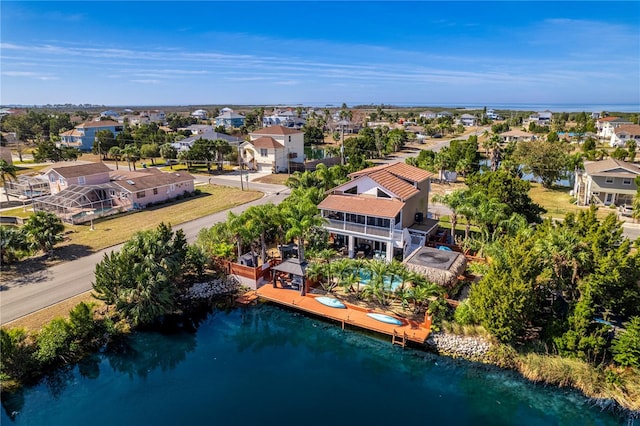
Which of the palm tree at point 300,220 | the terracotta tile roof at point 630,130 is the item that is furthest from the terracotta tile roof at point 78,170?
the terracotta tile roof at point 630,130

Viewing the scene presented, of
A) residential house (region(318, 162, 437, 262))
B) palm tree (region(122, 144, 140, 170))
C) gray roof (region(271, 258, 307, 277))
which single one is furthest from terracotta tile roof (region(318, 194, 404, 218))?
palm tree (region(122, 144, 140, 170))

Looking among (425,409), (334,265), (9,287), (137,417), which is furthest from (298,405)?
(9,287)

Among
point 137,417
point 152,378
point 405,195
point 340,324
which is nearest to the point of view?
point 137,417

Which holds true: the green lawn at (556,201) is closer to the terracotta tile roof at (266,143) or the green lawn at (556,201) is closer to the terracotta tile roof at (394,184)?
the terracotta tile roof at (394,184)

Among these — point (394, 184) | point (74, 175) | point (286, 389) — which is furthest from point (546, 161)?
point (74, 175)

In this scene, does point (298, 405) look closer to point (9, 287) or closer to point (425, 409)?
point (425, 409)

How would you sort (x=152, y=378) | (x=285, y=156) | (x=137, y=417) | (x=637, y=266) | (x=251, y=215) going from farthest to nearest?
(x=285, y=156) < (x=251, y=215) < (x=152, y=378) < (x=637, y=266) < (x=137, y=417)
